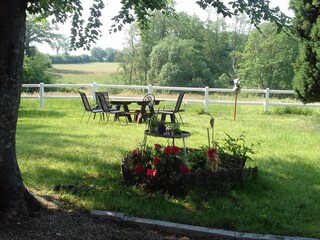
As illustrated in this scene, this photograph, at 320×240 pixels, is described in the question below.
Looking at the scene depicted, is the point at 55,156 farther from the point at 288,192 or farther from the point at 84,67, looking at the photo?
the point at 84,67

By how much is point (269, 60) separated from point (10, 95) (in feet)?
122

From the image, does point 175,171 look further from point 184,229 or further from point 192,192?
point 184,229

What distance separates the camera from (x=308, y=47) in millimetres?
11711

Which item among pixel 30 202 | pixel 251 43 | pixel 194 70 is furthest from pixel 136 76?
pixel 30 202

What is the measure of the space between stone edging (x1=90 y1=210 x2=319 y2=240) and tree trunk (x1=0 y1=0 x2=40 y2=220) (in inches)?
30.8

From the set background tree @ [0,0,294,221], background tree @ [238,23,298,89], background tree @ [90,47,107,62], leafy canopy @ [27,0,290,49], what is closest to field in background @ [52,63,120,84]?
background tree @ [90,47,107,62]

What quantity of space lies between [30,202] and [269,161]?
13.6 ft

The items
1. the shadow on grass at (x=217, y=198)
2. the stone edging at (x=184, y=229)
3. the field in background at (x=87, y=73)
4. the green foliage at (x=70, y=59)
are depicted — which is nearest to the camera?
the stone edging at (x=184, y=229)

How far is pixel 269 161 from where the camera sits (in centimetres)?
703

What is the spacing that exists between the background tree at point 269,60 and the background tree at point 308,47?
25825 mm

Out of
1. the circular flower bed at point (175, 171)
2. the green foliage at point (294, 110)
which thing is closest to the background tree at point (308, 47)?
the green foliage at point (294, 110)

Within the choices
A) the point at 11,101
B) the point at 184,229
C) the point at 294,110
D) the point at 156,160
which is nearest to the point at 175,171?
the point at 156,160

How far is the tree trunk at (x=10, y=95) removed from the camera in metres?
3.83

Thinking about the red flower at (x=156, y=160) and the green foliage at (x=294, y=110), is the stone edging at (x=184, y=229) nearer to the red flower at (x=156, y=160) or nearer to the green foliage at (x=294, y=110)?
the red flower at (x=156, y=160)
